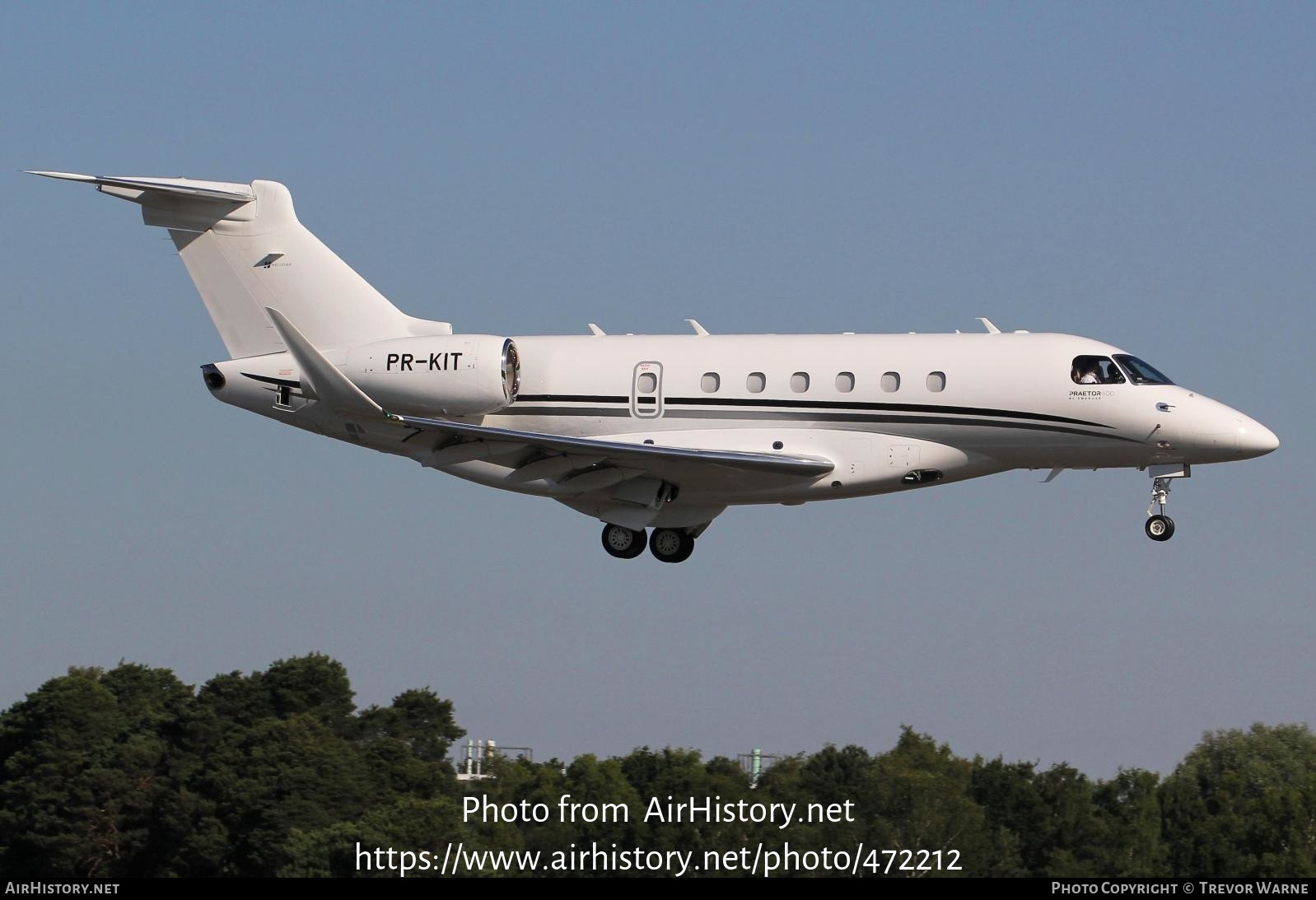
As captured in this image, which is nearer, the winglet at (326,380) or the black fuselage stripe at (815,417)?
the winglet at (326,380)

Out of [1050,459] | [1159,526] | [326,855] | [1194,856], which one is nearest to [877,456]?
[1050,459]

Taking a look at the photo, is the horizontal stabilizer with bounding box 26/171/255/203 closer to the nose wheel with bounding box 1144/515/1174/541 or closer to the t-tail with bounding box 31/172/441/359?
the t-tail with bounding box 31/172/441/359

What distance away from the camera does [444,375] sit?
29531 mm

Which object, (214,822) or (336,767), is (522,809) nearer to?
(336,767)

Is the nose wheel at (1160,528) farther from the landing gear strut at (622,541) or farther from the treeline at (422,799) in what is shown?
the treeline at (422,799)

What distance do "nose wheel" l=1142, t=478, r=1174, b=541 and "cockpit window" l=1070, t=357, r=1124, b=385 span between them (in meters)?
1.77

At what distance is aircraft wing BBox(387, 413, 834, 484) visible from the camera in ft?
90.7

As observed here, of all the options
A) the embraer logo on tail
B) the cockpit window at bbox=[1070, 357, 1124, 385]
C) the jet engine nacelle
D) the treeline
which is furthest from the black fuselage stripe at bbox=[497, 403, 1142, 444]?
the treeline

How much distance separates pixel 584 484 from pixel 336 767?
3291 centimetres

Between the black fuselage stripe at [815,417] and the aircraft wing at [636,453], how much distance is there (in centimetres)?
60

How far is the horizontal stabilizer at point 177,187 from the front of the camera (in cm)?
3023

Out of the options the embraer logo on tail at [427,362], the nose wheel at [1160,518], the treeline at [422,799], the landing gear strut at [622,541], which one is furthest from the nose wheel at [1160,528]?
the treeline at [422,799]

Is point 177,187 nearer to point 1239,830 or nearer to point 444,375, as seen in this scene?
point 444,375

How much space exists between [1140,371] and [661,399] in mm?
7156
